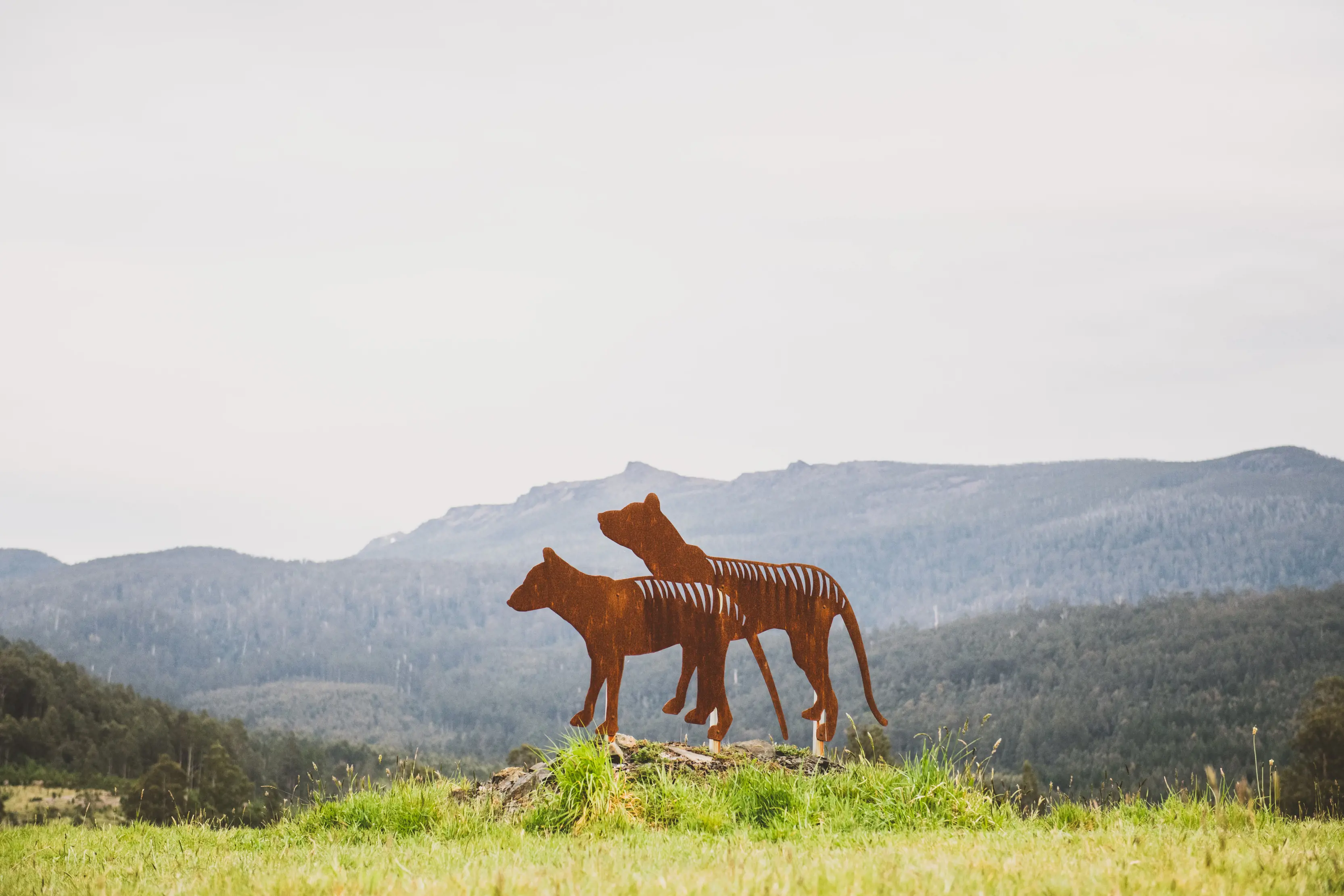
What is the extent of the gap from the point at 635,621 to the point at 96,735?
97794 millimetres

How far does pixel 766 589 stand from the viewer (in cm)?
1398

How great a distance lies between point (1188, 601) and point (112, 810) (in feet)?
475

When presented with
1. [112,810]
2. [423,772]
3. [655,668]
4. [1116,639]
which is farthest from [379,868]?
[655,668]

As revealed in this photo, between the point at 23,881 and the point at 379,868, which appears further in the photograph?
the point at 23,881

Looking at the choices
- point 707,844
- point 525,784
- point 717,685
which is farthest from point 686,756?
point 707,844

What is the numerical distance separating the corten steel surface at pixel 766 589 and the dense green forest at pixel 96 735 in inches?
2844

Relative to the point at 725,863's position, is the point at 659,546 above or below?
above

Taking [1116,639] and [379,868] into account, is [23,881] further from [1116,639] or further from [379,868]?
[1116,639]

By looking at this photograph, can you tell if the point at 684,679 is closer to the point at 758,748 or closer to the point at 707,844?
the point at 758,748

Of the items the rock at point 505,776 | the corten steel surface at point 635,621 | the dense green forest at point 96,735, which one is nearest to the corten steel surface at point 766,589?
the corten steel surface at point 635,621

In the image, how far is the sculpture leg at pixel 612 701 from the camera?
1180 cm

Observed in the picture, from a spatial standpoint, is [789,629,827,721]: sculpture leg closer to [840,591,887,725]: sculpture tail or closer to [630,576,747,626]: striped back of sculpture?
[840,591,887,725]: sculpture tail

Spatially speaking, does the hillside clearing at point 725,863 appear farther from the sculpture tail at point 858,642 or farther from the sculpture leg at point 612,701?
the sculpture tail at point 858,642

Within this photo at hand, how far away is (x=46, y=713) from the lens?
8994cm
